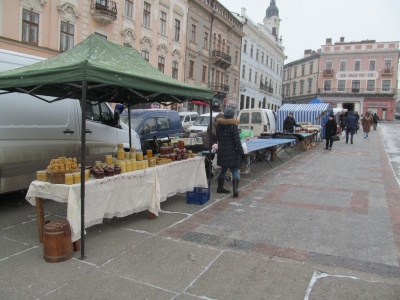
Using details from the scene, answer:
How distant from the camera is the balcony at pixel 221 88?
38281 mm

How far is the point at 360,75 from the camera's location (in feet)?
204

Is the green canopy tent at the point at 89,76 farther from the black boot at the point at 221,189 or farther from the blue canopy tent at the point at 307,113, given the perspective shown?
the blue canopy tent at the point at 307,113

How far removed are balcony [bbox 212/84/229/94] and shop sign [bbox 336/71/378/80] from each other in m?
32.5

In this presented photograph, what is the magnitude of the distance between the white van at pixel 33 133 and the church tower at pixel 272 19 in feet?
212

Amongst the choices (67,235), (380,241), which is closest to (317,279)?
(380,241)

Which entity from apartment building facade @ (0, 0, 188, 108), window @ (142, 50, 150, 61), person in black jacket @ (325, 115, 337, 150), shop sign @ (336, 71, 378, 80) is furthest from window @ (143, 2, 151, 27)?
Result: shop sign @ (336, 71, 378, 80)

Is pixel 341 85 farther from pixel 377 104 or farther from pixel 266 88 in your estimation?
pixel 266 88

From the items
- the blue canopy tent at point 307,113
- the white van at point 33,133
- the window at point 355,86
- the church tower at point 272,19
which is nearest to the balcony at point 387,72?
the window at point 355,86

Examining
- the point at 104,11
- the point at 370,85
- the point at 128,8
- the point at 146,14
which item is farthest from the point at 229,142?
the point at 370,85

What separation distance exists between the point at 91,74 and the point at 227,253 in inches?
98.7

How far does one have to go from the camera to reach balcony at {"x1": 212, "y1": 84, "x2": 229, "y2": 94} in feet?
126

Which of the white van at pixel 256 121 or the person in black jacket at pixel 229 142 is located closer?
the person in black jacket at pixel 229 142

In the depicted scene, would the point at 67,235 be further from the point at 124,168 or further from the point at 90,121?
the point at 90,121

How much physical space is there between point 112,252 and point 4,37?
1620 cm
